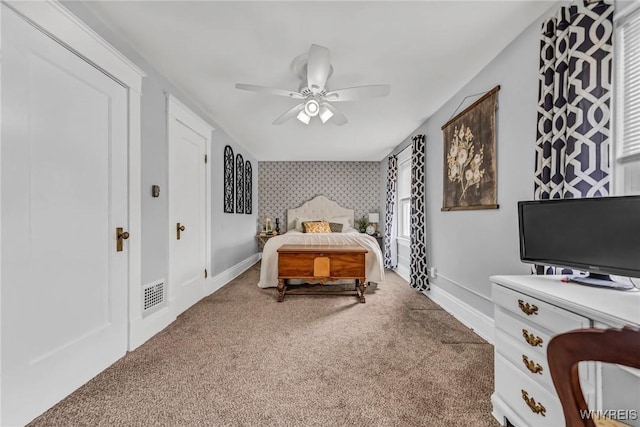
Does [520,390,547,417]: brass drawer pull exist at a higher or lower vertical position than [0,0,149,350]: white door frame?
lower

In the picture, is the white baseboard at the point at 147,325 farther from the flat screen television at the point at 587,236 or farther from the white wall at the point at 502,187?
the white wall at the point at 502,187

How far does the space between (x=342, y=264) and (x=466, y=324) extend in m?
1.47

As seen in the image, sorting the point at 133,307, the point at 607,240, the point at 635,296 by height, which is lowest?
the point at 133,307

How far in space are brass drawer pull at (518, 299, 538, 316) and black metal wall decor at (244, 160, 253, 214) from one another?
4880 mm

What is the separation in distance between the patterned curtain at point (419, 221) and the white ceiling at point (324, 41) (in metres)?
0.65

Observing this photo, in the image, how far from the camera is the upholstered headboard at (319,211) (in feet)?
21.2

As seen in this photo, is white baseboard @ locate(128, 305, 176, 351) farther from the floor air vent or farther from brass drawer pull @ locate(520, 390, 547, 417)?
brass drawer pull @ locate(520, 390, 547, 417)

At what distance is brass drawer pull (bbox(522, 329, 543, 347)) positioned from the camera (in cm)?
114

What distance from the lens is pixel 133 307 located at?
2.12 metres

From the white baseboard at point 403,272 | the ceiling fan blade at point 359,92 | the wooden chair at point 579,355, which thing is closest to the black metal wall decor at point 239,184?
the ceiling fan blade at point 359,92

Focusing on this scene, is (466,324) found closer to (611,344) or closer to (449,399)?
(449,399)

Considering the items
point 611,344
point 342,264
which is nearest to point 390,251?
point 342,264

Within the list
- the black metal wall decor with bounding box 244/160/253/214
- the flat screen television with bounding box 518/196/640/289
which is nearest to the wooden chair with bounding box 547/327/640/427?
the flat screen television with bounding box 518/196/640/289

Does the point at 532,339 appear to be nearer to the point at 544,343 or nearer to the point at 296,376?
the point at 544,343
